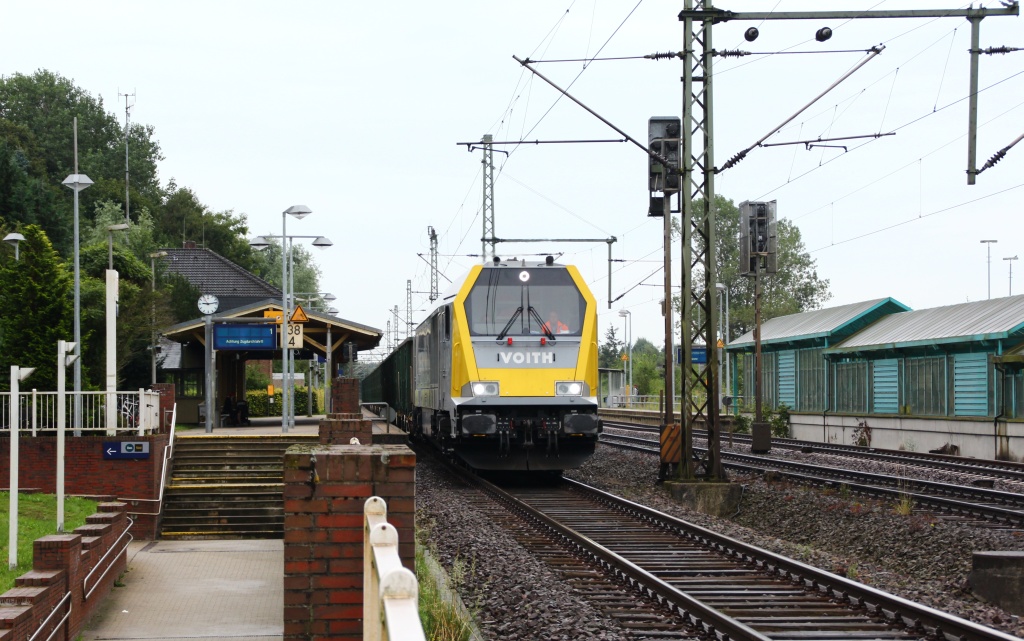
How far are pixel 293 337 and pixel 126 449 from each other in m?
7.99

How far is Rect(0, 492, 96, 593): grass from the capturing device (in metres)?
11.9

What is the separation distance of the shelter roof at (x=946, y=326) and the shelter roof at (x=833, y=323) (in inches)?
19.0

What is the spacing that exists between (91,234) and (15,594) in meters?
58.8

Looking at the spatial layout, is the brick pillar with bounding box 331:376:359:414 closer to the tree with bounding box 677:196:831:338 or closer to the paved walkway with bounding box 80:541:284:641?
the paved walkway with bounding box 80:541:284:641

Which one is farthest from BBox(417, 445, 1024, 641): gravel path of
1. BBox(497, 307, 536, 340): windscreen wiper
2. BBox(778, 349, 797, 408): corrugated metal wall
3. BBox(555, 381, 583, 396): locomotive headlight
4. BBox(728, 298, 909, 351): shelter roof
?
BBox(778, 349, 797, 408): corrugated metal wall

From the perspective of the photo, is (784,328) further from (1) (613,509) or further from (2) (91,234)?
(2) (91,234)

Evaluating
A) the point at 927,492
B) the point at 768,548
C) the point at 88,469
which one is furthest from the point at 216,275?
the point at 768,548

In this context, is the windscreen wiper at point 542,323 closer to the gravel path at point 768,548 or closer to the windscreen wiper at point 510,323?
the windscreen wiper at point 510,323

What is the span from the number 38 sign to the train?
20.8 feet

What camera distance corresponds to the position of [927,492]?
1784 cm

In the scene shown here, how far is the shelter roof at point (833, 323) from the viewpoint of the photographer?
37.2 meters

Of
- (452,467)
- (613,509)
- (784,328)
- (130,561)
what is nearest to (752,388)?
(784,328)

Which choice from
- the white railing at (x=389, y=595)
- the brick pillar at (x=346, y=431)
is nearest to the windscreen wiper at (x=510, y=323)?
the brick pillar at (x=346, y=431)

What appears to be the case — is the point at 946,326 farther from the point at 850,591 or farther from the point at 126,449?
the point at 850,591
